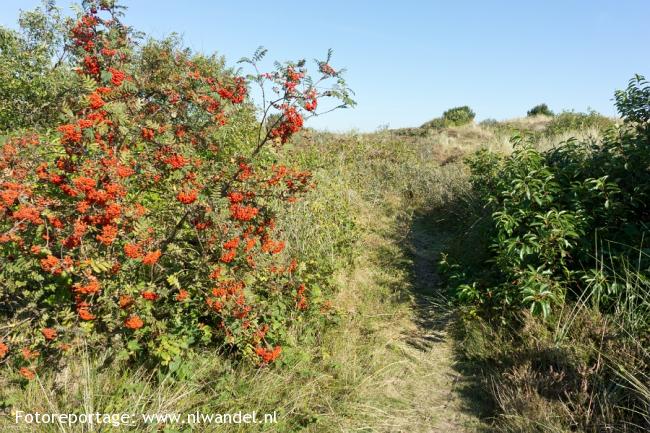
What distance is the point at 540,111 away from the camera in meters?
21.4

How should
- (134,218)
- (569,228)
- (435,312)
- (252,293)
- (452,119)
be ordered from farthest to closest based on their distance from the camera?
(452,119) → (435,312) → (569,228) → (252,293) → (134,218)

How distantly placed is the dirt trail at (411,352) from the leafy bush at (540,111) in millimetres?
18278

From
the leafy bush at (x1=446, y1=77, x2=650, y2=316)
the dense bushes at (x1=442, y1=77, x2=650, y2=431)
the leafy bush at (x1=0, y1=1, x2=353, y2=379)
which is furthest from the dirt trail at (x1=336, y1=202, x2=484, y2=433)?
the leafy bush at (x1=0, y1=1, x2=353, y2=379)

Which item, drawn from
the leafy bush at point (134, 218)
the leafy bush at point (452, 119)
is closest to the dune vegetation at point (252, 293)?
the leafy bush at point (134, 218)

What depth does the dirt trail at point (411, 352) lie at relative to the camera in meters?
3.02

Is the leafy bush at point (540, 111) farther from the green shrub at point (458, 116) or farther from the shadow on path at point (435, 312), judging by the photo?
the shadow on path at point (435, 312)

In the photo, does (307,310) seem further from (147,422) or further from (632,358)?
(632,358)

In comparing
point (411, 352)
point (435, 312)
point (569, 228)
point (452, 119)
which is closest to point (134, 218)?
point (411, 352)

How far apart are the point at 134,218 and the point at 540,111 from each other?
2342 cm

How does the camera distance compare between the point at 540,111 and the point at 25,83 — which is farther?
the point at 540,111

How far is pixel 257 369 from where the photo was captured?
291 centimetres

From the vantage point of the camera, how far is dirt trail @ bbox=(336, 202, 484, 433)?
302 cm

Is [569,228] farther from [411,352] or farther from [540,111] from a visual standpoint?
[540,111]

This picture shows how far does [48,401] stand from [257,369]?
1.25 meters
